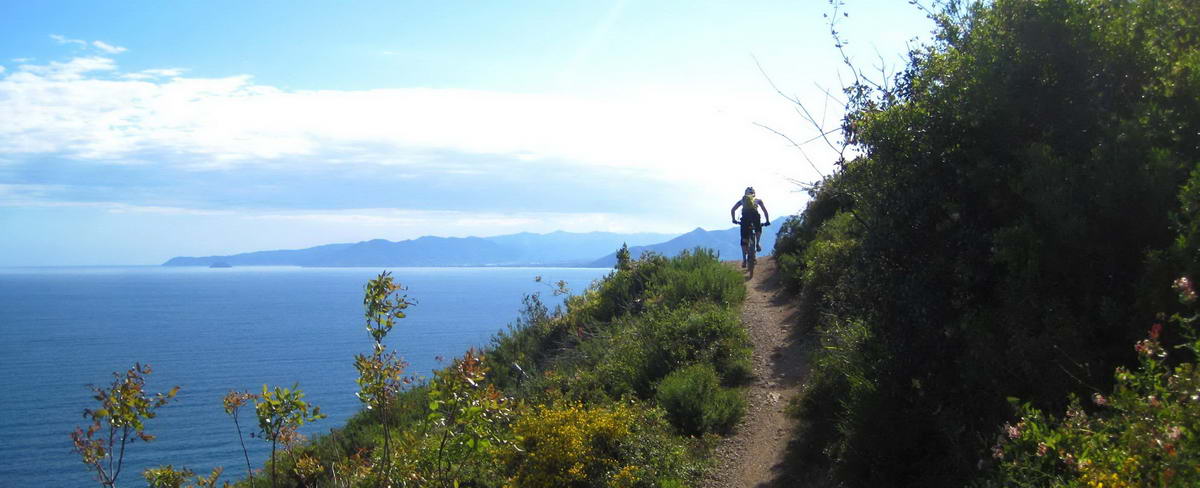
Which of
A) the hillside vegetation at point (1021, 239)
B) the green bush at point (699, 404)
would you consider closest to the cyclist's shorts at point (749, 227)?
the green bush at point (699, 404)

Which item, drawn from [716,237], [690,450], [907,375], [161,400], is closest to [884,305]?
[907,375]

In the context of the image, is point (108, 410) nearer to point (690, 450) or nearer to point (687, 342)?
point (690, 450)

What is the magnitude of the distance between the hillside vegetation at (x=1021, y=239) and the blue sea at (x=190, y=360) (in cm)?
403

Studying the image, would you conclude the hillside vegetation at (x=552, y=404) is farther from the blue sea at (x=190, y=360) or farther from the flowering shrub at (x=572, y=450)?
the blue sea at (x=190, y=360)

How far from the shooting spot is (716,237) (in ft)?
294

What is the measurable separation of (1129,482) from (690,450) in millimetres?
6562

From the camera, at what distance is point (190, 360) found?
172 ft

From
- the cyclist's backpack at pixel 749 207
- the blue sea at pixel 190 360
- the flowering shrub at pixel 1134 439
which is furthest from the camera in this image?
the blue sea at pixel 190 360

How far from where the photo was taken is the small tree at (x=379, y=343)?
5.21m

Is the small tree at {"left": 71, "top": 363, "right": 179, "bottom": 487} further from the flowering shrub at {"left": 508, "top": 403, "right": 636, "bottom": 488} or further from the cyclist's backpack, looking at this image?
the cyclist's backpack

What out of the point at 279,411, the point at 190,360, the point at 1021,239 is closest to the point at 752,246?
the point at 1021,239

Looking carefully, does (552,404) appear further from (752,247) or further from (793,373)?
(752,247)

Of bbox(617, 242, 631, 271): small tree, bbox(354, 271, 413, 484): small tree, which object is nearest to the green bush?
bbox(354, 271, 413, 484): small tree

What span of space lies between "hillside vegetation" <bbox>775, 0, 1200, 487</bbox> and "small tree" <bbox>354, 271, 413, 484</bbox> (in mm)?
3700
